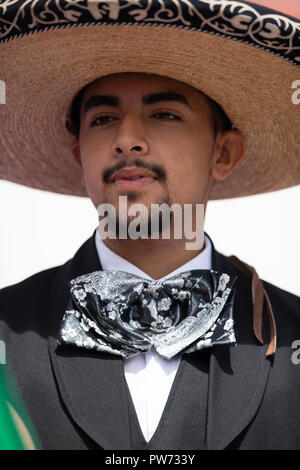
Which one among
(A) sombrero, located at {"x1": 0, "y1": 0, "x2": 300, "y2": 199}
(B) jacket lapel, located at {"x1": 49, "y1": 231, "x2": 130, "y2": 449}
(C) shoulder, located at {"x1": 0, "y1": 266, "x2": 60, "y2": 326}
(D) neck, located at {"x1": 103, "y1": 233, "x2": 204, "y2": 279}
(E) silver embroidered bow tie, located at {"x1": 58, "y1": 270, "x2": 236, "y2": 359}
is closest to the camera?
(A) sombrero, located at {"x1": 0, "y1": 0, "x2": 300, "y2": 199}

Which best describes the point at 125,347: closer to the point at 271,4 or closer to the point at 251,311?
the point at 251,311

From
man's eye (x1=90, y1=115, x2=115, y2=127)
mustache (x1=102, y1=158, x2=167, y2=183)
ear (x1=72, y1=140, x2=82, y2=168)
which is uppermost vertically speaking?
man's eye (x1=90, y1=115, x2=115, y2=127)

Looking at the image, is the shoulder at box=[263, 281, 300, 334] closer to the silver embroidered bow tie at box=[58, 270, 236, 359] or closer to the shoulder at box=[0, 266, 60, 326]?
the silver embroidered bow tie at box=[58, 270, 236, 359]

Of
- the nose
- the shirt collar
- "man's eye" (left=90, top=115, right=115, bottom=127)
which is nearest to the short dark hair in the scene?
"man's eye" (left=90, top=115, right=115, bottom=127)

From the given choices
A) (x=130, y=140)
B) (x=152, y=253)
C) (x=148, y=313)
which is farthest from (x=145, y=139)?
(x=148, y=313)

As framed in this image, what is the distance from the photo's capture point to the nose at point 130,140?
2.22m

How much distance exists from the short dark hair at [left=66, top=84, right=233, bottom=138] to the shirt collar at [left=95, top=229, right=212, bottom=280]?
35 cm

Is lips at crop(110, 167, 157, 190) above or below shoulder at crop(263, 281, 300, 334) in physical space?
above

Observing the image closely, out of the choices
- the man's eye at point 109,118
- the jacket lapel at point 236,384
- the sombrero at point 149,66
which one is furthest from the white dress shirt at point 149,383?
the sombrero at point 149,66

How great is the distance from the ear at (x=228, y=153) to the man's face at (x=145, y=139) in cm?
14

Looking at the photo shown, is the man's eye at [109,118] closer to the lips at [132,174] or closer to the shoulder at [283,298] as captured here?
the lips at [132,174]

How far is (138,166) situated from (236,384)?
625mm

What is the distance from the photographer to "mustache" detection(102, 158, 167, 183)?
2221 millimetres

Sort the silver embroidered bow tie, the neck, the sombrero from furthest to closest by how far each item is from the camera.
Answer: the neck
the silver embroidered bow tie
the sombrero
